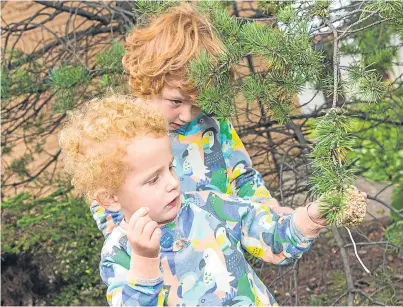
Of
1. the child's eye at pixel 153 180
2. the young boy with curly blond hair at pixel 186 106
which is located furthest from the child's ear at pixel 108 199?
the young boy with curly blond hair at pixel 186 106

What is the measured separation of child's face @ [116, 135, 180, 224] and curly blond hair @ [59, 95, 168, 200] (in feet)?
0.07

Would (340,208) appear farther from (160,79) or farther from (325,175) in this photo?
(160,79)

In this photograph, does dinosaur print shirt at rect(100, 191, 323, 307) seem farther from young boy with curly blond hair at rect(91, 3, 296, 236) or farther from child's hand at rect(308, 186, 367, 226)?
child's hand at rect(308, 186, 367, 226)

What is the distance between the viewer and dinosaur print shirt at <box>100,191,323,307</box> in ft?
7.45

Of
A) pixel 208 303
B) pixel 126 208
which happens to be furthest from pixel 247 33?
pixel 208 303

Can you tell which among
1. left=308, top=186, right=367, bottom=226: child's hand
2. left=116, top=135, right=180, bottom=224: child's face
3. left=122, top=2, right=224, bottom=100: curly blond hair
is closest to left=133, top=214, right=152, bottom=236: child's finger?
left=116, top=135, right=180, bottom=224: child's face

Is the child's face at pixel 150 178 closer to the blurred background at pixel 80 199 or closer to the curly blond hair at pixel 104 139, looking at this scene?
the curly blond hair at pixel 104 139

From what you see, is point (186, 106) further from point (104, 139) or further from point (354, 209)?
point (354, 209)

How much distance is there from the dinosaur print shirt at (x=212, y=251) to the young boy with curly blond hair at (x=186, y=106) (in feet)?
0.63

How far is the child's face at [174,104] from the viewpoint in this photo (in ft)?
8.34

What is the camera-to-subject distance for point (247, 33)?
88.8 inches

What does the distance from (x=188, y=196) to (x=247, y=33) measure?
0.50 m

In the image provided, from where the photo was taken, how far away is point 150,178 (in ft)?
6.96

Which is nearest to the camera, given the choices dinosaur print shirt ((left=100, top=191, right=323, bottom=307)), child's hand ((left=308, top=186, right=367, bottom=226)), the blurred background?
child's hand ((left=308, top=186, right=367, bottom=226))
